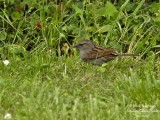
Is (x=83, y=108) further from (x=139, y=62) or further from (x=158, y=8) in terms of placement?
(x=158, y=8)

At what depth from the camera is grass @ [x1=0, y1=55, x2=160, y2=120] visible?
5980 millimetres

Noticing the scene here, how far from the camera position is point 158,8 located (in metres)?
9.17

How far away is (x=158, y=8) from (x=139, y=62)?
1.26m

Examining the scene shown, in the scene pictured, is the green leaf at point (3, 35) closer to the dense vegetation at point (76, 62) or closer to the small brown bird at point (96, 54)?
the dense vegetation at point (76, 62)

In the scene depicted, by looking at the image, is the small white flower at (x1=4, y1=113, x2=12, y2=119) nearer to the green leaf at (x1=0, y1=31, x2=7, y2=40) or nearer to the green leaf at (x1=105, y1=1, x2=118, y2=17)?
the green leaf at (x1=0, y1=31, x2=7, y2=40)

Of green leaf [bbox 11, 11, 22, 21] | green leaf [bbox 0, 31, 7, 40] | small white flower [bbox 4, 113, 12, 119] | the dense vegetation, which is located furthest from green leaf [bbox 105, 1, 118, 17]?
small white flower [bbox 4, 113, 12, 119]

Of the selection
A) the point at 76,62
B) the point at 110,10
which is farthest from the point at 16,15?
the point at 76,62

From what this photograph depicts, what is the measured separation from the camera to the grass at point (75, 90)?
5.98m

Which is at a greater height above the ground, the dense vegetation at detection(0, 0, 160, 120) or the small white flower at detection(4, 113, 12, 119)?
the dense vegetation at detection(0, 0, 160, 120)

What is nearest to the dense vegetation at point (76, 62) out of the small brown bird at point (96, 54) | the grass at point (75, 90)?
the grass at point (75, 90)

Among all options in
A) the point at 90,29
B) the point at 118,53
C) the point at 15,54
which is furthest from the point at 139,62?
the point at 15,54

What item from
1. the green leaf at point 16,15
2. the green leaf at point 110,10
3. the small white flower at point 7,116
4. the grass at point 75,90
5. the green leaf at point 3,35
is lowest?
the small white flower at point 7,116

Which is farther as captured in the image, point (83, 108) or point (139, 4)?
point (139, 4)

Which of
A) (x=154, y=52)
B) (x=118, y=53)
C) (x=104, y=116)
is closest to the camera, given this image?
(x=104, y=116)
